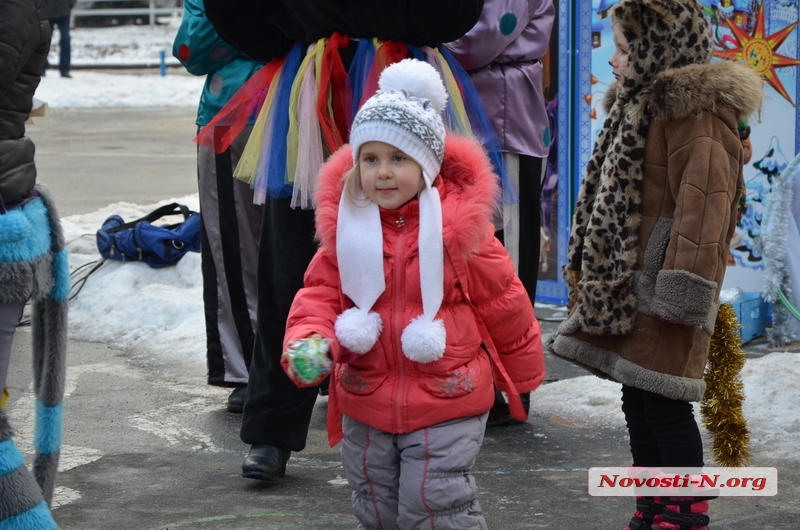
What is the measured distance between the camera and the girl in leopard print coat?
332 cm

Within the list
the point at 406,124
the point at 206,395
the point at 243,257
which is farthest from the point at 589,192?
the point at 206,395

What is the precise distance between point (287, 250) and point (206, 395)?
1.59 meters

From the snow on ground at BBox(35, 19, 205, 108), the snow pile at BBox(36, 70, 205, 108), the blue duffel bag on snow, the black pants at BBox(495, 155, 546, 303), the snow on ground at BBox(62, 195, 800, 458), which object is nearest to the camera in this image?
the snow on ground at BBox(62, 195, 800, 458)

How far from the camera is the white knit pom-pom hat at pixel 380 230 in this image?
10.1 ft

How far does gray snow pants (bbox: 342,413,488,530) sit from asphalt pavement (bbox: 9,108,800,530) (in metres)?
0.64

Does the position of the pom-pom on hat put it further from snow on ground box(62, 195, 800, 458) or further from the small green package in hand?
snow on ground box(62, 195, 800, 458)

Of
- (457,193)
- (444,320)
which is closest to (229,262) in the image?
(457,193)

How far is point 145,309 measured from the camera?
267 inches

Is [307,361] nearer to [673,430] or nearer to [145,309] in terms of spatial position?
[673,430]

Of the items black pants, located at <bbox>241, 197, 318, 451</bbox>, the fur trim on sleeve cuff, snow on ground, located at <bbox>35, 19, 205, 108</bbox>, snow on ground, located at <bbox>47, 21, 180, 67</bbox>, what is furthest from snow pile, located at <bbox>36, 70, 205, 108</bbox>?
the fur trim on sleeve cuff

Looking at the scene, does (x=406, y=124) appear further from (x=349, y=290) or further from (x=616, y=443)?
(x=616, y=443)

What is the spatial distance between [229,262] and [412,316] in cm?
214

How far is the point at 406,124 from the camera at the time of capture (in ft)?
10.4

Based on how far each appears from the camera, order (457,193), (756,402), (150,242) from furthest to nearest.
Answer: (150,242) < (756,402) < (457,193)
